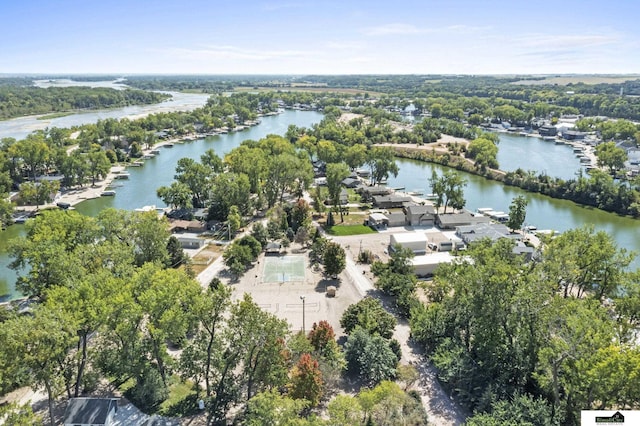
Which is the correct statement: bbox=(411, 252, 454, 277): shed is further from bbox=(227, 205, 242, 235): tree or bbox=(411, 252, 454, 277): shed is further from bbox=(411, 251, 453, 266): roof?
bbox=(227, 205, 242, 235): tree

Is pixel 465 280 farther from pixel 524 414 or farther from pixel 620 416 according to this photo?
pixel 620 416

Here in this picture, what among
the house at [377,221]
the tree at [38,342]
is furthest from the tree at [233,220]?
the tree at [38,342]

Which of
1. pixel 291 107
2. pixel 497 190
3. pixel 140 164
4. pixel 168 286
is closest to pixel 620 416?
pixel 168 286

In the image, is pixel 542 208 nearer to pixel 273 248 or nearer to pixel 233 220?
pixel 273 248

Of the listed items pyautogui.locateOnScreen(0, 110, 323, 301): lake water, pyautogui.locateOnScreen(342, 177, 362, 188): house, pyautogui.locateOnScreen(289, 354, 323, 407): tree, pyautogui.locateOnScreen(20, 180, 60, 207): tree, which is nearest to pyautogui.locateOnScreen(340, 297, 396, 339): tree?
pyautogui.locateOnScreen(289, 354, 323, 407): tree

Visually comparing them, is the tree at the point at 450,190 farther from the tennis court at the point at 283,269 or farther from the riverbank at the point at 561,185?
the riverbank at the point at 561,185

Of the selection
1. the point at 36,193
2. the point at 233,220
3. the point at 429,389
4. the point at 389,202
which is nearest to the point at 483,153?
the point at 389,202
